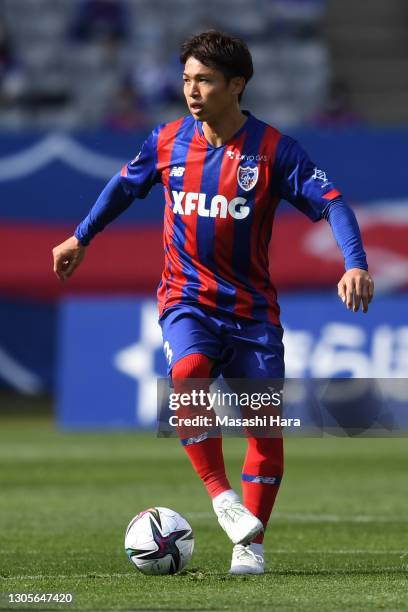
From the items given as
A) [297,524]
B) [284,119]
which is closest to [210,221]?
[297,524]

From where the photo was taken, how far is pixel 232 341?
218 inches

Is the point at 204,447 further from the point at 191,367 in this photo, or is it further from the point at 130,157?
the point at 130,157

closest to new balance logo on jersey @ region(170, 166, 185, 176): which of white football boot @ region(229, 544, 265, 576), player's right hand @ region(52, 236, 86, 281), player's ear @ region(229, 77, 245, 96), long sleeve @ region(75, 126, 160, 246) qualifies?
long sleeve @ region(75, 126, 160, 246)

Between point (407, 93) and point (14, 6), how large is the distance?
20.1 ft

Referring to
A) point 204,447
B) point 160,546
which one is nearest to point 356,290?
point 204,447

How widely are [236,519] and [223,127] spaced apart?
4.90ft

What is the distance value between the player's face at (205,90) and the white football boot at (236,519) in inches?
56.6

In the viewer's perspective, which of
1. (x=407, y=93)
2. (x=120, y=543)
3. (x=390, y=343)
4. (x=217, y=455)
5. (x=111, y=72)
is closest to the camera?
(x=217, y=455)

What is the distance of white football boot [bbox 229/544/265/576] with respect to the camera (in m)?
5.38

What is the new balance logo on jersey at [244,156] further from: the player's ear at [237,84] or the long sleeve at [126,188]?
the long sleeve at [126,188]

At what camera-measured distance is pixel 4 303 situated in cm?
1712

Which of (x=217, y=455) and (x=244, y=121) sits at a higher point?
(x=244, y=121)

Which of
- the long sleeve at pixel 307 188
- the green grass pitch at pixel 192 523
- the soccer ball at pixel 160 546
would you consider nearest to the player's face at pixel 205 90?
the long sleeve at pixel 307 188

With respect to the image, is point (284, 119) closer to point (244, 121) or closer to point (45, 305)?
point (45, 305)
